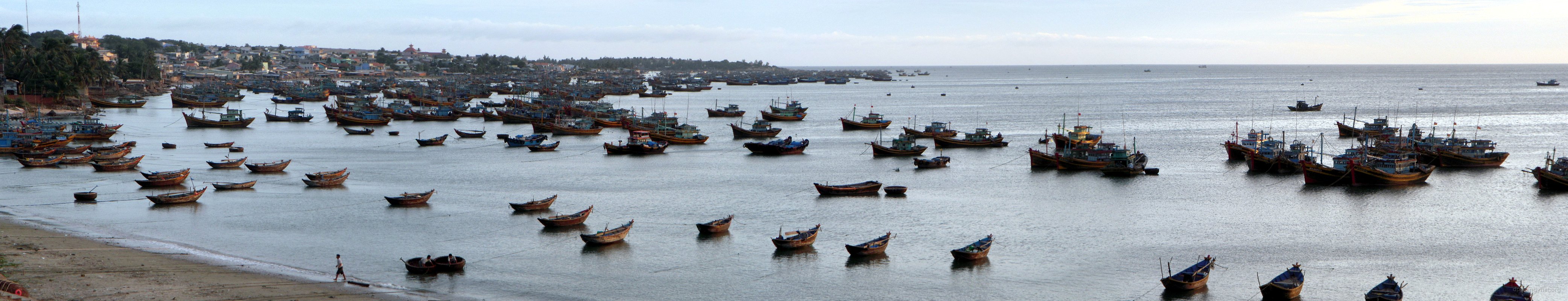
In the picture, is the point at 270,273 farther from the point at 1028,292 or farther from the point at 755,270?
the point at 1028,292

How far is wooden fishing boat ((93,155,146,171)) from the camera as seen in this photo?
4738 cm

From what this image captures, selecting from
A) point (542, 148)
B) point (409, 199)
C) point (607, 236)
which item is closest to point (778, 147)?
point (542, 148)

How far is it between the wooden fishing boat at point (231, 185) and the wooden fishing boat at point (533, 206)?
480 inches

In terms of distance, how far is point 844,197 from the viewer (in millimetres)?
41875

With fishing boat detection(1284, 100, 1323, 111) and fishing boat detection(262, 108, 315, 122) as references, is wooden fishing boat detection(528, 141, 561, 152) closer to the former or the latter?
fishing boat detection(262, 108, 315, 122)

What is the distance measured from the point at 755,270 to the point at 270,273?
1176 centimetres

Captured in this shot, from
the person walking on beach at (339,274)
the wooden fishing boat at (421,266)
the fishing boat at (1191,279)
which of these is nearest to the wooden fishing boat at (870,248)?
the fishing boat at (1191,279)

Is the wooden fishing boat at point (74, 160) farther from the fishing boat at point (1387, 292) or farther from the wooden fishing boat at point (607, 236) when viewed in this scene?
the fishing boat at point (1387, 292)

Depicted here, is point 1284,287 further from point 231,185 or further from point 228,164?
point 228,164

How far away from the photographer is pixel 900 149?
5912 cm

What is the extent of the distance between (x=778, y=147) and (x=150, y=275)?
38.3 metres

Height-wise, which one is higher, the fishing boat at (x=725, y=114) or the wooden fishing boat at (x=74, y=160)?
the fishing boat at (x=725, y=114)

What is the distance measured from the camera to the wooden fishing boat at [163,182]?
138 ft

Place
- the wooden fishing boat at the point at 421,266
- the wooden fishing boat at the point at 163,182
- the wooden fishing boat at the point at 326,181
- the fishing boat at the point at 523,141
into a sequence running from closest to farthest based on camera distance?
1. the wooden fishing boat at the point at 421,266
2. the wooden fishing boat at the point at 163,182
3. the wooden fishing boat at the point at 326,181
4. the fishing boat at the point at 523,141
